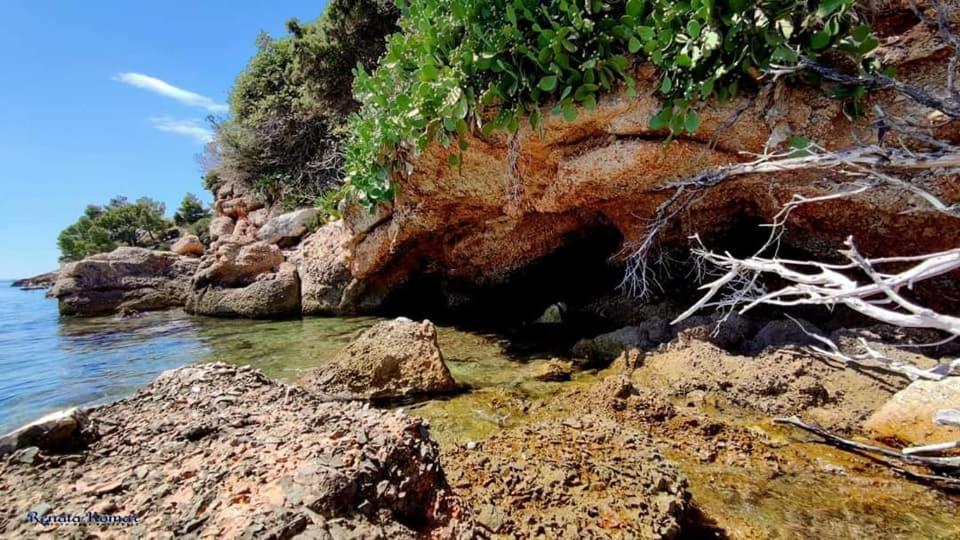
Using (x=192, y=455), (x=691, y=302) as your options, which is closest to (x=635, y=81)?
(x=691, y=302)

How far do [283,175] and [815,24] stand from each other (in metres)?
14.0

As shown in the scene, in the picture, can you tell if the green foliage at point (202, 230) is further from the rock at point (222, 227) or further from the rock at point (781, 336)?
the rock at point (781, 336)

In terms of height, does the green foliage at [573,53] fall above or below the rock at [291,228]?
above

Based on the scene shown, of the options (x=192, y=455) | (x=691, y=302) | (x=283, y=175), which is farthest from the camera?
(x=283, y=175)

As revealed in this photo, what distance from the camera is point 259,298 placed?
861 centimetres

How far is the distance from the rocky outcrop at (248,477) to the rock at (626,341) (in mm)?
3040

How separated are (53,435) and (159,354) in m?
5.13

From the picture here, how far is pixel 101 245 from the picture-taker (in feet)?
86.3

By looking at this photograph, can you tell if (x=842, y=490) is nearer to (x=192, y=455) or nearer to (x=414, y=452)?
(x=414, y=452)

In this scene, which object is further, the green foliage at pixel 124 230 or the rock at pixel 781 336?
the green foliage at pixel 124 230

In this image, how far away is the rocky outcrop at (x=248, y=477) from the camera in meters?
1.30

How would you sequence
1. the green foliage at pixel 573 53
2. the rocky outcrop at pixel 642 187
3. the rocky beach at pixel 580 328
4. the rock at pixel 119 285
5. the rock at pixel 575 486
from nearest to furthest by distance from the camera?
the rocky beach at pixel 580 328
the rock at pixel 575 486
the green foliage at pixel 573 53
the rocky outcrop at pixel 642 187
the rock at pixel 119 285

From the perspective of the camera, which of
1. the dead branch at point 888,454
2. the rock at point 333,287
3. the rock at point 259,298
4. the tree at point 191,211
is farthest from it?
the tree at point 191,211

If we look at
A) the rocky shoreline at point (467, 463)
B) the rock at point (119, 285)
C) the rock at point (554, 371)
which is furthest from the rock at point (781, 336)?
the rock at point (119, 285)
